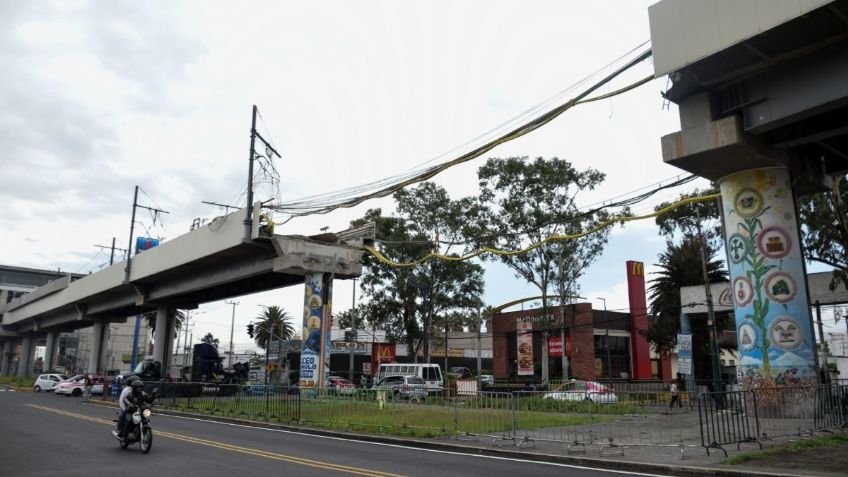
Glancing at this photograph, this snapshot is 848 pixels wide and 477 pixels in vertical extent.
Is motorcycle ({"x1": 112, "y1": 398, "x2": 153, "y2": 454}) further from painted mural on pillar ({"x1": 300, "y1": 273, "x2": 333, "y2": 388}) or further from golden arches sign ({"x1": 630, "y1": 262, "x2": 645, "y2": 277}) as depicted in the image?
golden arches sign ({"x1": 630, "y1": 262, "x2": 645, "y2": 277})

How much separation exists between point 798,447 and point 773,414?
11.1 ft

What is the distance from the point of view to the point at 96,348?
5650 cm

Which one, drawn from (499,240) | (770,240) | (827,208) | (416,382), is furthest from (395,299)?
(770,240)

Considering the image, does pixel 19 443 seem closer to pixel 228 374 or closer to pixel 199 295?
pixel 228 374

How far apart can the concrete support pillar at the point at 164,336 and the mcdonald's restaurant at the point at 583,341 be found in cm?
2580

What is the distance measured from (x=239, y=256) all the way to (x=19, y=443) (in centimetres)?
1913

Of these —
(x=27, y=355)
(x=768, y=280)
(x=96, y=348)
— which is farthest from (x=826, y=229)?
(x=27, y=355)

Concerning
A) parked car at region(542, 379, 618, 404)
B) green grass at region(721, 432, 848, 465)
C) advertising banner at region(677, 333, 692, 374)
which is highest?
advertising banner at region(677, 333, 692, 374)

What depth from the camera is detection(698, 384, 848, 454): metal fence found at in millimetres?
11672

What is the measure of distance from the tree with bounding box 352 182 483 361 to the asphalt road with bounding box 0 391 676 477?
31.2 meters

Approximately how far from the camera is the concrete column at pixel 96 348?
5647cm

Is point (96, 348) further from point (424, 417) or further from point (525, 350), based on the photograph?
point (424, 417)

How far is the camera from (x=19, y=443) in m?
13.2

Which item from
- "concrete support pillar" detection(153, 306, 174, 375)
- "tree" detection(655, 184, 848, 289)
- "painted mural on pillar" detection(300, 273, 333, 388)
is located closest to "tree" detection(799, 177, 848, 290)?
"tree" detection(655, 184, 848, 289)
